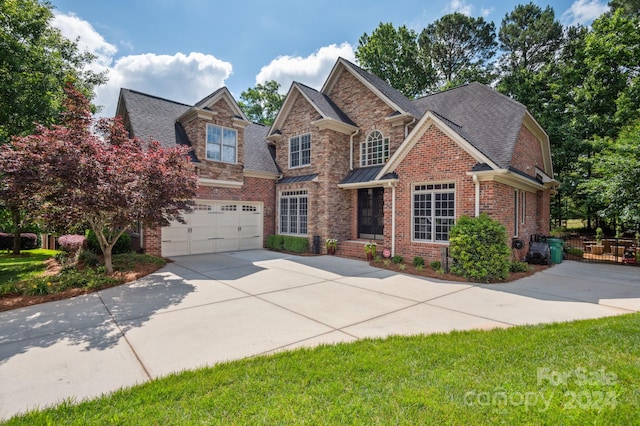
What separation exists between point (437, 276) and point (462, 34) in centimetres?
2922

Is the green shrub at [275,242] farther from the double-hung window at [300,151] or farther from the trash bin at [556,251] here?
the trash bin at [556,251]

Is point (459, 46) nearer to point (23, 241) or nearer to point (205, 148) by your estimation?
point (205, 148)

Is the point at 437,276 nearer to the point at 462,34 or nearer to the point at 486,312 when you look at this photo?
the point at 486,312

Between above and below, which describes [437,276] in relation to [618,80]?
below

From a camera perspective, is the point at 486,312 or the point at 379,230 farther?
the point at 379,230

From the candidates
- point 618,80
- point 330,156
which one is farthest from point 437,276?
point 618,80

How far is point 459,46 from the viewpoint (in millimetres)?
29547

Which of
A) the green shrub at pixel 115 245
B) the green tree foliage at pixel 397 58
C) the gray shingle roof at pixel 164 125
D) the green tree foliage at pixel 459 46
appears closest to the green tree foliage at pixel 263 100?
the green tree foliage at pixel 397 58

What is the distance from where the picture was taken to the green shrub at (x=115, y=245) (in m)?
12.2

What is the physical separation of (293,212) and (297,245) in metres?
2.16

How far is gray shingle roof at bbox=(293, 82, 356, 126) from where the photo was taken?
14.7 meters

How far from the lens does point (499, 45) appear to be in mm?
28531

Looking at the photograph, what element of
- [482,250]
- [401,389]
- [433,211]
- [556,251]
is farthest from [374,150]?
[401,389]

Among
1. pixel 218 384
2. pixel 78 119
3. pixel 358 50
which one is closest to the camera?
pixel 218 384
